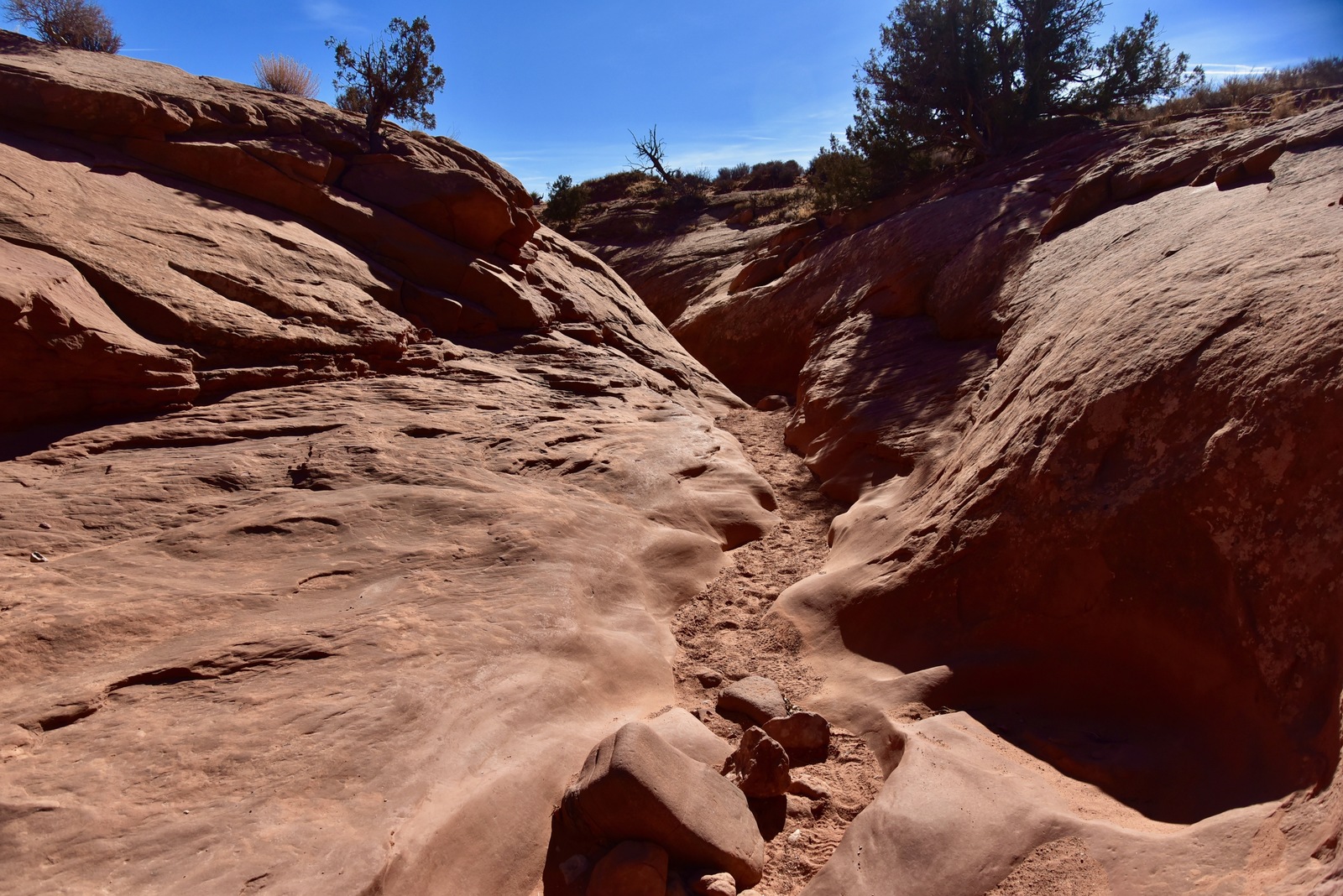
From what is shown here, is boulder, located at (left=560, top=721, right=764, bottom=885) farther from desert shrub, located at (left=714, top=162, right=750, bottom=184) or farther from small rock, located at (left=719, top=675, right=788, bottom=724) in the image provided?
desert shrub, located at (left=714, top=162, right=750, bottom=184)

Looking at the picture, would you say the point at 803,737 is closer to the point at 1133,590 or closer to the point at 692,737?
the point at 692,737

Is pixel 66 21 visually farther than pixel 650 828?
Yes

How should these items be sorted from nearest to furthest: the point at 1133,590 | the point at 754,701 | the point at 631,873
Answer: the point at 631,873 < the point at 1133,590 < the point at 754,701

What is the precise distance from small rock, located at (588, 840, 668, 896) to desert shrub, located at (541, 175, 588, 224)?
24917 mm

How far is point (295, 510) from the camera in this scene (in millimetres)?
5328

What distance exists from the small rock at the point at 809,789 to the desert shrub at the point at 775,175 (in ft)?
83.9

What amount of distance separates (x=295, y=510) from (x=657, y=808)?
132 inches

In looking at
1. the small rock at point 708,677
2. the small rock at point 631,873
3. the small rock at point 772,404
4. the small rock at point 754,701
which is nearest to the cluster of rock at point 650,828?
the small rock at point 631,873

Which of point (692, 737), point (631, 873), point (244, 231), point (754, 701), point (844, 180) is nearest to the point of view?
point (631, 873)

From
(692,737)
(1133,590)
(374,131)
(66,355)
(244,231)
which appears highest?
(374,131)

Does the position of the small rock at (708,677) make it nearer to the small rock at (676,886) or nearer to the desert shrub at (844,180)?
the small rock at (676,886)

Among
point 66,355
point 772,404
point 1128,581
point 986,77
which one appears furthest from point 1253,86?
point 66,355

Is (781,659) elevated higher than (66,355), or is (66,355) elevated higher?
(66,355)

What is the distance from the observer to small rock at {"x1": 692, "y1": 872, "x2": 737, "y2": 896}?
3357mm
